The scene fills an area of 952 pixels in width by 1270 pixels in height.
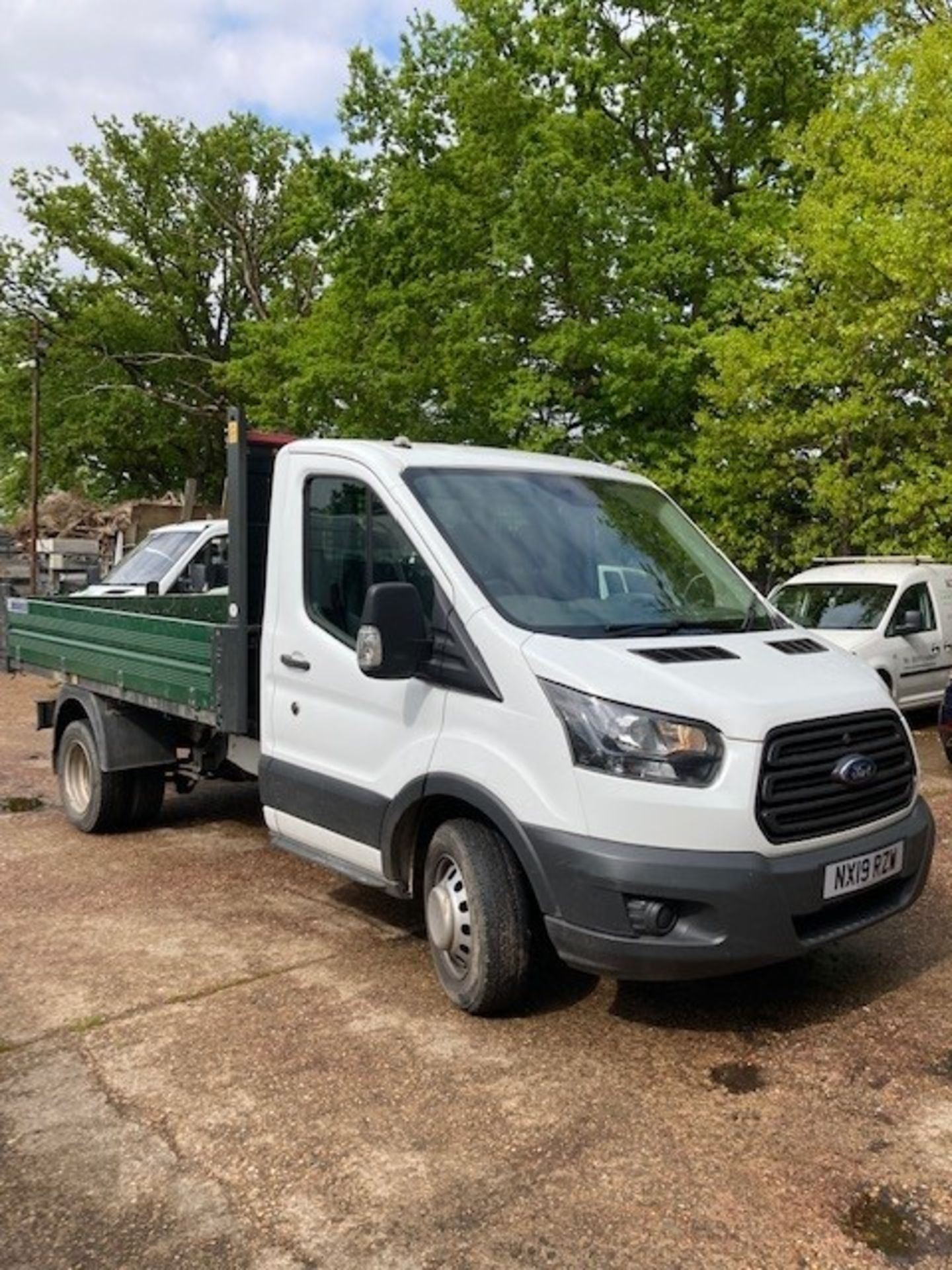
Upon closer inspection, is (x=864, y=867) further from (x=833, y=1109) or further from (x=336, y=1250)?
(x=336, y=1250)

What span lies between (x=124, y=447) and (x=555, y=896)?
34541 millimetres

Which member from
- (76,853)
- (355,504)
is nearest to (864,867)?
(355,504)

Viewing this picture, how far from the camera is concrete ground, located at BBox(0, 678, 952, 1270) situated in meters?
2.87

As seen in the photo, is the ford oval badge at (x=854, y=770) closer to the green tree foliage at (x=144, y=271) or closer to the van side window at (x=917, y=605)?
the van side window at (x=917, y=605)

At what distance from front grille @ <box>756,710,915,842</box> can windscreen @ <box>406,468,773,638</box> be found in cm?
72

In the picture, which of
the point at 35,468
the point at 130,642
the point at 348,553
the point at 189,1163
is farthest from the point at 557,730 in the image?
the point at 35,468

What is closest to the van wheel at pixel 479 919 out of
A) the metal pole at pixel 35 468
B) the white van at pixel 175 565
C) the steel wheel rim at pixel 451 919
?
the steel wheel rim at pixel 451 919

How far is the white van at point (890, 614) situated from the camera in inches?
449

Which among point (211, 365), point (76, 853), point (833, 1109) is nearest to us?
point (833, 1109)

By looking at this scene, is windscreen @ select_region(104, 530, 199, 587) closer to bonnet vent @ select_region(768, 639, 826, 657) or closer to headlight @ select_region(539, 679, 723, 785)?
bonnet vent @ select_region(768, 639, 826, 657)

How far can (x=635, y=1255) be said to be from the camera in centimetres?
278

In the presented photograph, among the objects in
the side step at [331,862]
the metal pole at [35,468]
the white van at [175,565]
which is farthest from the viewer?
the metal pole at [35,468]

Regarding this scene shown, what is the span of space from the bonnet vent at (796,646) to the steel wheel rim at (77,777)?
465 cm

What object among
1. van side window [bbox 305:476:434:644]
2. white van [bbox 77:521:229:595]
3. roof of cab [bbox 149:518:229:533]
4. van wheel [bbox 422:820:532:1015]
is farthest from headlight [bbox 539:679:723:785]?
roof of cab [bbox 149:518:229:533]
